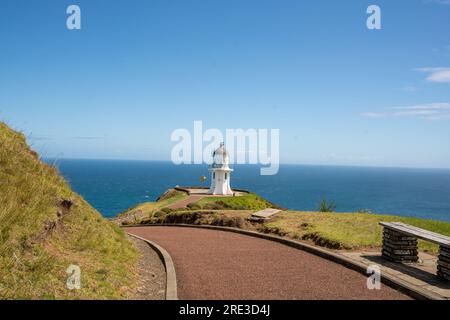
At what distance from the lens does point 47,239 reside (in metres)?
8.55

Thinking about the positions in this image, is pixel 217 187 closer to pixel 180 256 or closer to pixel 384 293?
pixel 180 256

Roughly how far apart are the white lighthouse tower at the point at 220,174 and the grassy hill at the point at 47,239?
3633 cm

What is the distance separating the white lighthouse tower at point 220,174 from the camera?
48719mm

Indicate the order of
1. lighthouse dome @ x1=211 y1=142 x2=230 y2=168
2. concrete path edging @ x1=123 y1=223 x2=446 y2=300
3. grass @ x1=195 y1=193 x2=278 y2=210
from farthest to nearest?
lighthouse dome @ x1=211 y1=142 x2=230 y2=168 → grass @ x1=195 y1=193 x2=278 y2=210 → concrete path edging @ x1=123 y1=223 x2=446 y2=300

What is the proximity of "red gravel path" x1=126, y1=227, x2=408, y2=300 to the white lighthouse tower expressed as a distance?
34814 millimetres

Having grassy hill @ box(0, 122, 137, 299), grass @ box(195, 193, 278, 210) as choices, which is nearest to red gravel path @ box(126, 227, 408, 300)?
grassy hill @ box(0, 122, 137, 299)

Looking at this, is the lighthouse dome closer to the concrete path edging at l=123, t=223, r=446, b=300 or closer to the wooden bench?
the concrete path edging at l=123, t=223, r=446, b=300

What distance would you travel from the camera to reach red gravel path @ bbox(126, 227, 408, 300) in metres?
7.84

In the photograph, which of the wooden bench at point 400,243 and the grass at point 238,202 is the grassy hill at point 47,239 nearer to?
the wooden bench at point 400,243

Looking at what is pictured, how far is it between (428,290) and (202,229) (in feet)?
38.7

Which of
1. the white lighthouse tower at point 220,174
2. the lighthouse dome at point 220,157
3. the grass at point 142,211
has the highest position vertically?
the lighthouse dome at point 220,157

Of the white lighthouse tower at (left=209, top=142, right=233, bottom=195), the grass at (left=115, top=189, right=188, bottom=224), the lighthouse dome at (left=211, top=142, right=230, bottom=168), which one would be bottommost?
the grass at (left=115, top=189, right=188, bottom=224)

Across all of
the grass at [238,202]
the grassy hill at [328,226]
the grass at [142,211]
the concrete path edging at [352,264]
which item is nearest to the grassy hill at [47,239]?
the concrete path edging at [352,264]
